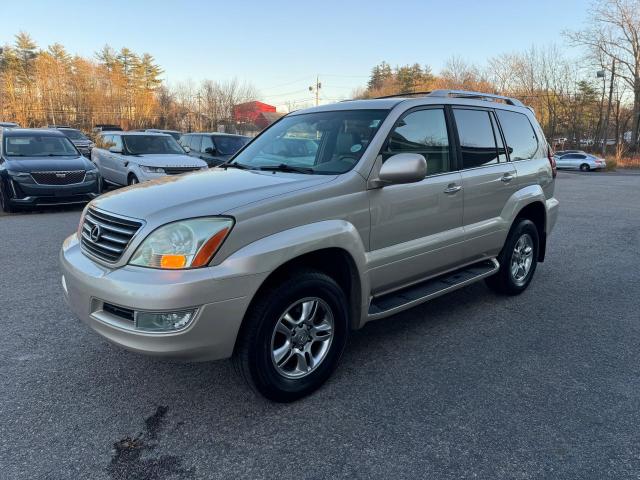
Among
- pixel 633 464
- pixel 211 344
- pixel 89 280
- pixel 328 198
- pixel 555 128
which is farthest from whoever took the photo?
pixel 555 128

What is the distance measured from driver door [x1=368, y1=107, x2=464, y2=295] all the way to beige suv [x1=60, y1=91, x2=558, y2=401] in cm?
1

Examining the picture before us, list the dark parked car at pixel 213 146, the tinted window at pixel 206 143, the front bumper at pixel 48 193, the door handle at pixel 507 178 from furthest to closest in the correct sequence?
the tinted window at pixel 206 143 < the dark parked car at pixel 213 146 < the front bumper at pixel 48 193 < the door handle at pixel 507 178

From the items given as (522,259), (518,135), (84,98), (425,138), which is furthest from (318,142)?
(84,98)

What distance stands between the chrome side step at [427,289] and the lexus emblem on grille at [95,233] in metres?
1.82

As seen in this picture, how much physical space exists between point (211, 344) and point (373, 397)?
111 cm

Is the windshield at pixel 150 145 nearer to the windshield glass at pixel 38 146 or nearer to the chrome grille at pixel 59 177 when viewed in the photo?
the windshield glass at pixel 38 146

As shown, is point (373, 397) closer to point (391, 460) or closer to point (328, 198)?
point (391, 460)

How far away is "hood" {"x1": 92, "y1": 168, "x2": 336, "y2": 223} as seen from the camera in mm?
2684

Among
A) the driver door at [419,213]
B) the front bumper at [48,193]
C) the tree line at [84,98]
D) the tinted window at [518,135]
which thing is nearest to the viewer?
the driver door at [419,213]

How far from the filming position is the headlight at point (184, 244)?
2.51 meters

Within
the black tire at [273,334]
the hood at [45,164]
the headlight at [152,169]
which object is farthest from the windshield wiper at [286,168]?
the headlight at [152,169]

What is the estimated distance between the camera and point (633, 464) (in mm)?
2385

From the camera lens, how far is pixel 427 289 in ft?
12.4

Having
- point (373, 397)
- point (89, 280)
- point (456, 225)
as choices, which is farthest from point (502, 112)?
point (89, 280)
